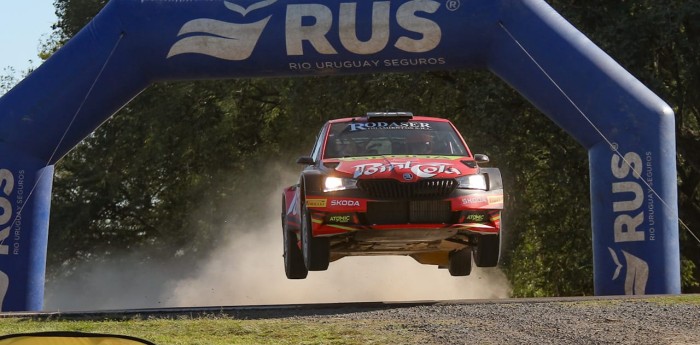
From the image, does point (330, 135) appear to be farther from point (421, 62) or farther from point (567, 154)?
point (567, 154)

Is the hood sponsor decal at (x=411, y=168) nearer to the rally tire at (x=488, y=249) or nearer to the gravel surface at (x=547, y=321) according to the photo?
the rally tire at (x=488, y=249)

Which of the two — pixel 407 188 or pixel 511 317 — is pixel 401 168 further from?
pixel 511 317

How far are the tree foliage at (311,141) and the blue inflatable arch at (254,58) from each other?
24.8 feet

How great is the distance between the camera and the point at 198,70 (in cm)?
1664

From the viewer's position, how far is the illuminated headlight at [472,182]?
13.0 metres

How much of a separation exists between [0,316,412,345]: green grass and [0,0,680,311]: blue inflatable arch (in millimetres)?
3923

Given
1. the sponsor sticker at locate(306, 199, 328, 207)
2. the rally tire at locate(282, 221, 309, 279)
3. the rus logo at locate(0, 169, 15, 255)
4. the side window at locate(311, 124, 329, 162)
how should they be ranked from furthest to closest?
the rus logo at locate(0, 169, 15, 255)
the rally tire at locate(282, 221, 309, 279)
the side window at locate(311, 124, 329, 162)
the sponsor sticker at locate(306, 199, 328, 207)

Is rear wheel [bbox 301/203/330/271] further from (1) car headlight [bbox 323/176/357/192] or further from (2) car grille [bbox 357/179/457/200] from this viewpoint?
(2) car grille [bbox 357/179/457/200]

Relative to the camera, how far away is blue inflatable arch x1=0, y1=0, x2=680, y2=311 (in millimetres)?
15930

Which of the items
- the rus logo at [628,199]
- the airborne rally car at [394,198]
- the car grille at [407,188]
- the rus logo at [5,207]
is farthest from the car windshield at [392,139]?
the rus logo at [5,207]

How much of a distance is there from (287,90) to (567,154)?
732cm

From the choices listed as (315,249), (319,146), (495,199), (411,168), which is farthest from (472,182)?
(319,146)

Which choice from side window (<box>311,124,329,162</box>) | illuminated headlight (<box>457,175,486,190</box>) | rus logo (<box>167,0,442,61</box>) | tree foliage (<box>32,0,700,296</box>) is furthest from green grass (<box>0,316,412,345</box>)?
tree foliage (<box>32,0,700,296</box>)

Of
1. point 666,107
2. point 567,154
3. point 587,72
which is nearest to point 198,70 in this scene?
point 587,72
